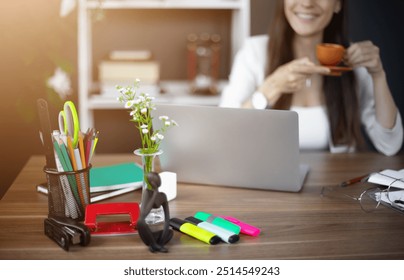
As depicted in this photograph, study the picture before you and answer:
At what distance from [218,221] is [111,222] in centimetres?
21

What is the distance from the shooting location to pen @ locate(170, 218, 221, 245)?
3.25 ft

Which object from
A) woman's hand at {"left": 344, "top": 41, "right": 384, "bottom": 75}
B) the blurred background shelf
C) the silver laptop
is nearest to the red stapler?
the silver laptop

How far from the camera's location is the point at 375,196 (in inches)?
48.8

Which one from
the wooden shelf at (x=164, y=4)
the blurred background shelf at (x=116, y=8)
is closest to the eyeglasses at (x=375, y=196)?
the blurred background shelf at (x=116, y=8)

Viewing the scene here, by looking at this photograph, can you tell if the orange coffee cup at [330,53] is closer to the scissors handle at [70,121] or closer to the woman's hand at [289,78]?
the woman's hand at [289,78]

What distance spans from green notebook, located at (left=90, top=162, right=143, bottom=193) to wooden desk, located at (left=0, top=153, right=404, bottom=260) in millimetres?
40

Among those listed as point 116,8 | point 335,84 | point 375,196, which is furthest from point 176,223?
point 116,8

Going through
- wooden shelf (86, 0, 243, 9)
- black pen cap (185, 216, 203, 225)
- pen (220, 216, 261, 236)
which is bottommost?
pen (220, 216, 261, 236)

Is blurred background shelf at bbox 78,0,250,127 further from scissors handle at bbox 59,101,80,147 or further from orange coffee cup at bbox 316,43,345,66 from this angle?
scissors handle at bbox 59,101,80,147

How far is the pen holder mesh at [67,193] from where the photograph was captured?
1079 mm

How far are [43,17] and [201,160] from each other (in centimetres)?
138

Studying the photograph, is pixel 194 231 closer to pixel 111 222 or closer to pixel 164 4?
pixel 111 222
